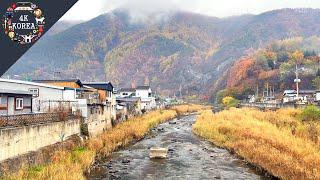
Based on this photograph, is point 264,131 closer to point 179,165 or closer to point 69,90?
point 179,165

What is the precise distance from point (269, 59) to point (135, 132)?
342 feet

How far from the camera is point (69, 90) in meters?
39.8

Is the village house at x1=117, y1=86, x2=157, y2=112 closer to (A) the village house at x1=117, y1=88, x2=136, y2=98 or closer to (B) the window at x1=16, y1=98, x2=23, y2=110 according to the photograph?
(A) the village house at x1=117, y1=88, x2=136, y2=98

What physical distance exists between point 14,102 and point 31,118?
7207mm

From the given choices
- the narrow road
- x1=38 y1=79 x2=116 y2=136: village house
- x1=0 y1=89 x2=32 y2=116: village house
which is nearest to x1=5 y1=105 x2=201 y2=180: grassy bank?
the narrow road

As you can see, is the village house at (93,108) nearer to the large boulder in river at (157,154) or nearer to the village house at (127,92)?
the large boulder in river at (157,154)

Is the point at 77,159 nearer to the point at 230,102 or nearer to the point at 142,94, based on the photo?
the point at 142,94

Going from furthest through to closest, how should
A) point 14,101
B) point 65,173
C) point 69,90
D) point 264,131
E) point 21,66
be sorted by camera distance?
point 21,66 < point 69,90 < point 264,131 < point 14,101 < point 65,173

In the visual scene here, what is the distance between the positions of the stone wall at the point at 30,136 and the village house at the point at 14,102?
3.54 meters

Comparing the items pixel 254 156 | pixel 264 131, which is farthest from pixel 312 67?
pixel 254 156

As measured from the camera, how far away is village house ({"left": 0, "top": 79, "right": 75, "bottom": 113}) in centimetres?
3343

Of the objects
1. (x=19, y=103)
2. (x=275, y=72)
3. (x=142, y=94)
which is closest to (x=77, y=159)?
(x=19, y=103)

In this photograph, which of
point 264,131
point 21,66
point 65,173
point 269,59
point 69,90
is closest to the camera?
point 65,173

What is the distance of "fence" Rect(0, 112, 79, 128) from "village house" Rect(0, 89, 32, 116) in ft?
9.59
